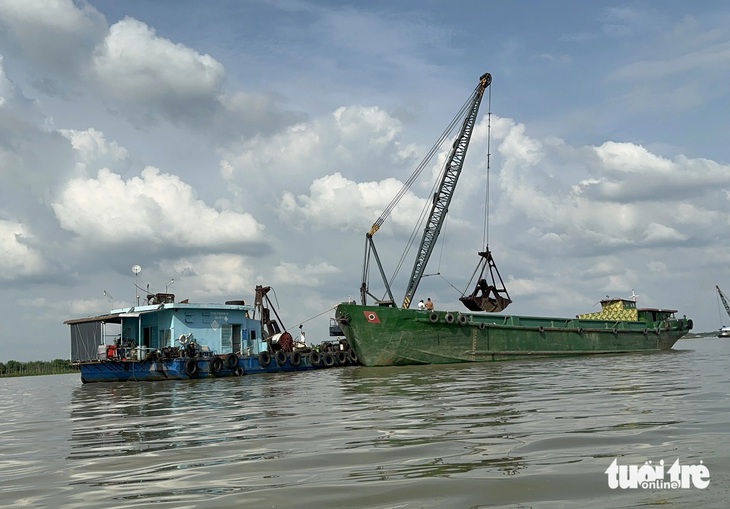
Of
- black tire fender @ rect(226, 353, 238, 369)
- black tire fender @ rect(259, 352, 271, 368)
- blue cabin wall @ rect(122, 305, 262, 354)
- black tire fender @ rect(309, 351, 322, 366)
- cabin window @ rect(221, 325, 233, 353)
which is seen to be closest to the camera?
black tire fender @ rect(226, 353, 238, 369)

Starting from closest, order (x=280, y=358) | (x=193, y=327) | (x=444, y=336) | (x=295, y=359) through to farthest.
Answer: (x=444, y=336) → (x=193, y=327) → (x=280, y=358) → (x=295, y=359)

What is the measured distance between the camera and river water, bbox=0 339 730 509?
4.45m

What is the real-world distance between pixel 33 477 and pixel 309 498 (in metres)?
3.16

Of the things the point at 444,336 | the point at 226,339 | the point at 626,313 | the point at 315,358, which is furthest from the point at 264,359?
the point at 626,313

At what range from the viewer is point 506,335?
97.3 feet

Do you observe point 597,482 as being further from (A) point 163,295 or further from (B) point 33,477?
(A) point 163,295

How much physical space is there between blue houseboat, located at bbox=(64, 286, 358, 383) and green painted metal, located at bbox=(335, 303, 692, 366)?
15.6 ft

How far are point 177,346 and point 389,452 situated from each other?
81.9ft

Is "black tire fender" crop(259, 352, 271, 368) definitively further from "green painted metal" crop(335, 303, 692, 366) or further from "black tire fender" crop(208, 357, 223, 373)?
"green painted metal" crop(335, 303, 692, 366)

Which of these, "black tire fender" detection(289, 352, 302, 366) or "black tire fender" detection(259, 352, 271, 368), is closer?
"black tire fender" detection(259, 352, 271, 368)

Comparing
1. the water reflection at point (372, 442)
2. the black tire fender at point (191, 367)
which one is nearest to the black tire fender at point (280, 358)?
the black tire fender at point (191, 367)

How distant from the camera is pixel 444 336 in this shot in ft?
92.5

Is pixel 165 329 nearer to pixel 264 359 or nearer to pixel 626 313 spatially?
pixel 264 359

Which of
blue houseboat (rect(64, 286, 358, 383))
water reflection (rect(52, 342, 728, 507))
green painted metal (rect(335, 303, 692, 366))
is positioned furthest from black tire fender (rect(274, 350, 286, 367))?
water reflection (rect(52, 342, 728, 507))
